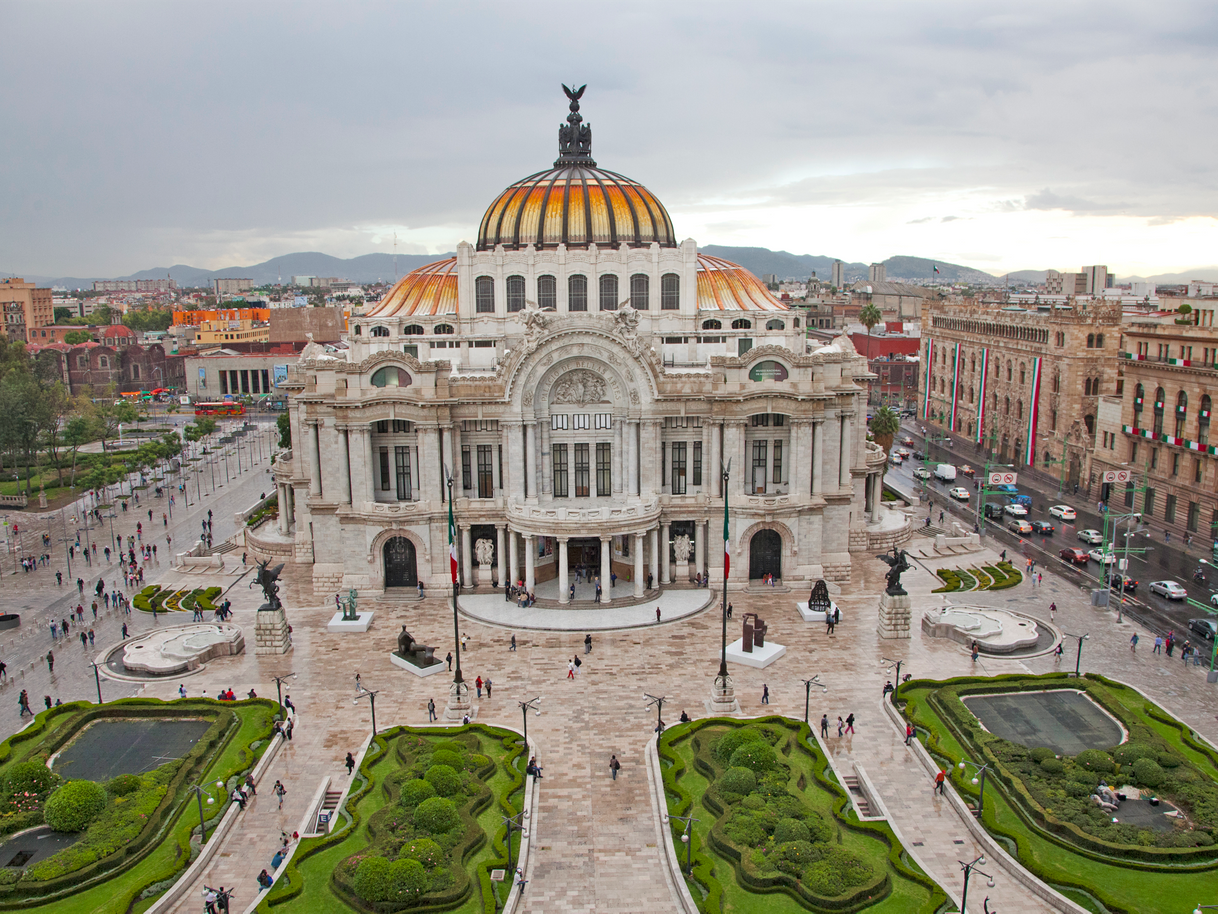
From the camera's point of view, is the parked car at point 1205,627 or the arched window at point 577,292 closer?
the parked car at point 1205,627

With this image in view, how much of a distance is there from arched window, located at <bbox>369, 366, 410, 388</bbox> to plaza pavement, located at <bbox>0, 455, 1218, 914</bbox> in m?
15.3

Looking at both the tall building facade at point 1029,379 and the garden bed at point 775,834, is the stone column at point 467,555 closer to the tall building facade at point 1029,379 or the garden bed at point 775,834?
the garden bed at point 775,834

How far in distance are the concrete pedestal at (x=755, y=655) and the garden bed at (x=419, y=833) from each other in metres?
15.7

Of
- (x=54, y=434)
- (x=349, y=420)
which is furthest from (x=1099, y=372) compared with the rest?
(x=54, y=434)

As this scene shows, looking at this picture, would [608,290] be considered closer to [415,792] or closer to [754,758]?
[754,758]

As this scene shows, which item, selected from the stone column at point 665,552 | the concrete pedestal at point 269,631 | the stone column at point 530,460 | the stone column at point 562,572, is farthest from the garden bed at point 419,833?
the stone column at point 665,552

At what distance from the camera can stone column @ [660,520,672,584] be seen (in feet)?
220

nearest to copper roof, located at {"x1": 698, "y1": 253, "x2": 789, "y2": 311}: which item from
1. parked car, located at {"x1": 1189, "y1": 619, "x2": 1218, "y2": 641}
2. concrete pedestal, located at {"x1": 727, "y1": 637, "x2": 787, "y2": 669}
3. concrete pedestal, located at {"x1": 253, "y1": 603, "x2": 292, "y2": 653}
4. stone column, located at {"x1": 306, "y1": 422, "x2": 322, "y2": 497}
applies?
concrete pedestal, located at {"x1": 727, "y1": 637, "x2": 787, "y2": 669}

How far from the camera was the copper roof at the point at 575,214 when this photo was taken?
250 ft

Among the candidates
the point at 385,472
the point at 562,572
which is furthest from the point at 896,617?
the point at 385,472

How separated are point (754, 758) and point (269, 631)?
1224 inches

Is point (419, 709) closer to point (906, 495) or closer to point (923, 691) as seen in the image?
point (923, 691)

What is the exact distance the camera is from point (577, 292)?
7444 centimetres

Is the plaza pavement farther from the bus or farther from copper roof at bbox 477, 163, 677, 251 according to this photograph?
the bus
